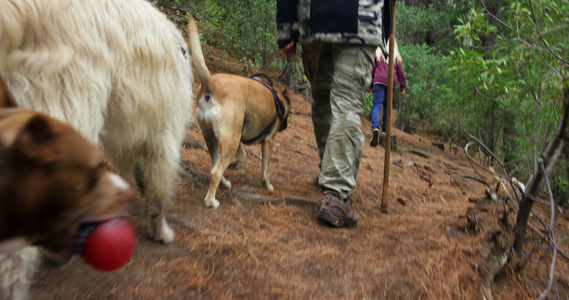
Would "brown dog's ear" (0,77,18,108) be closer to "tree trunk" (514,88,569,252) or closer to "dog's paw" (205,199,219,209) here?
"dog's paw" (205,199,219,209)

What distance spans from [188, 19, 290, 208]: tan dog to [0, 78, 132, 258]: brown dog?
2288 millimetres

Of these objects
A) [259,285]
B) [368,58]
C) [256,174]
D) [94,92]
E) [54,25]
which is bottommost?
[256,174]

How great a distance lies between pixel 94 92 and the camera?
5.54 feet

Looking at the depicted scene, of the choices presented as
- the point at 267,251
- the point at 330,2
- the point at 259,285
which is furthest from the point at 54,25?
the point at 330,2

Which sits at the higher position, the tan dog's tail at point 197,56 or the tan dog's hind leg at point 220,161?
the tan dog's tail at point 197,56

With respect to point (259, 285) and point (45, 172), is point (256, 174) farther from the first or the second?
point (45, 172)

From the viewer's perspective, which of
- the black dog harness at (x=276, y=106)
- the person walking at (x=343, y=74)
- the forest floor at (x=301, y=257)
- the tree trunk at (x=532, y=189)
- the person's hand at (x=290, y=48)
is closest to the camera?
the forest floor at (x=301, y=257)

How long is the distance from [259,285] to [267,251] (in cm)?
51

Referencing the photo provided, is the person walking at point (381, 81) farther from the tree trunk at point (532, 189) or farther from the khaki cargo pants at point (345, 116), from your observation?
the tree trunk at point (532, 189)

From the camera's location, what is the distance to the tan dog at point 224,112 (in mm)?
3514

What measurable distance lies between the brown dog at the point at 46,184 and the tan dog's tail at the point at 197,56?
216 centimetres

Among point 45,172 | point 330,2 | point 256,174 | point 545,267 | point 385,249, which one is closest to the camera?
point 45,172

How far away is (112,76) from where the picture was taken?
1819 mm

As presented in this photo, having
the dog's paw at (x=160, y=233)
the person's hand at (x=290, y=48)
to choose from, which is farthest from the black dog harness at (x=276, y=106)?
the dog's paw at (x=160, y=233)
